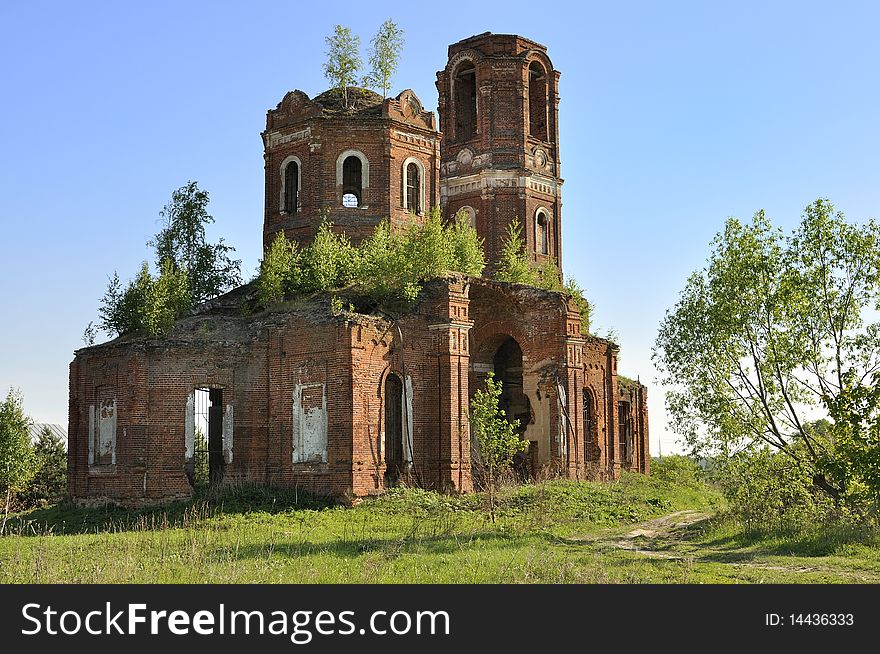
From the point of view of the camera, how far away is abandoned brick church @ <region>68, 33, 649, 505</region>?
22.1m

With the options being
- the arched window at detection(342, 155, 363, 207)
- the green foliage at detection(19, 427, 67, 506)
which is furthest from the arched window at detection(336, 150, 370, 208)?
the green foliage at detection(19, 427, 67, 506)

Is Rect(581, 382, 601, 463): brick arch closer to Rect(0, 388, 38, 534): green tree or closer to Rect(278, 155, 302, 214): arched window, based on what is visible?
Rect(278, 155, 302, 214): arched window

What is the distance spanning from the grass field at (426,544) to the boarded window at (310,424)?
3.39ft

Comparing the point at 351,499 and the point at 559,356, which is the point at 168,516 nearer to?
the point at 351,499

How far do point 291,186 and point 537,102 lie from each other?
39.1 feet

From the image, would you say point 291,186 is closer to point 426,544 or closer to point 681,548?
point 426,544

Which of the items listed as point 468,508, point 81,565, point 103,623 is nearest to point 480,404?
point 468,508

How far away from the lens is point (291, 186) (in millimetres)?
27984

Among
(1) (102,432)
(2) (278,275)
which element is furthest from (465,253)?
(1) (102,432)

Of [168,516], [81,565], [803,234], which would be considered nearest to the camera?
[81,565]

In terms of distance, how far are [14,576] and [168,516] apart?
8291mm

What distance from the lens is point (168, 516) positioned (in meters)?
20.7

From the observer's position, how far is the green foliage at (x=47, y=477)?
30.9 meters

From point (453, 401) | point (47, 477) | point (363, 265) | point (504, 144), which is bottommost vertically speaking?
point (47, 477)
